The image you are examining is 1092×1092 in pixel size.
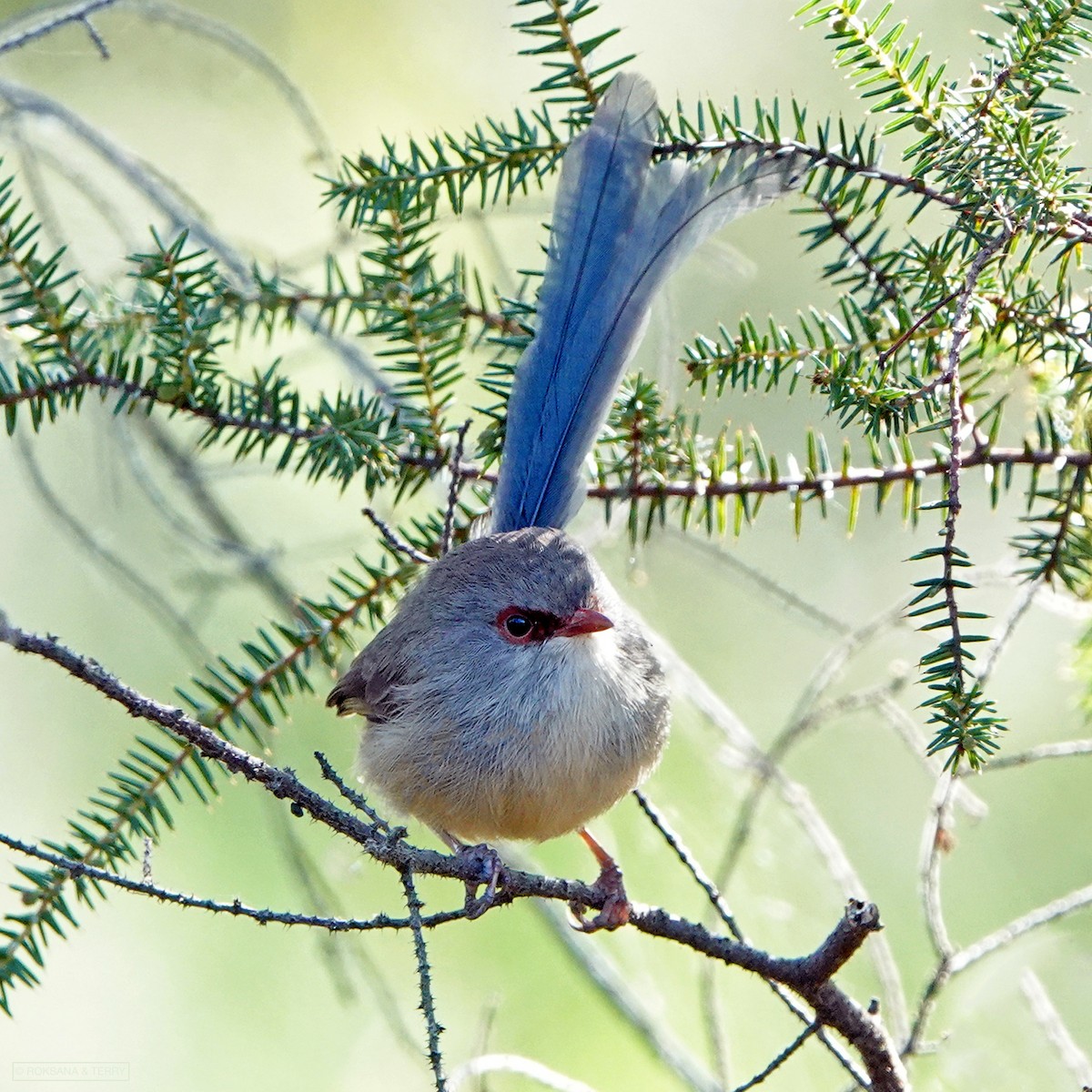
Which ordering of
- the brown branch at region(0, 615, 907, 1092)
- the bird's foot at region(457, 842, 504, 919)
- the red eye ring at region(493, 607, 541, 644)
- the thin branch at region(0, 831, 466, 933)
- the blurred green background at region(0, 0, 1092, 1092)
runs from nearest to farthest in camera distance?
the brown branch at region(0, 615, 907, 1092), the thin branch at region(0, 831, 466, 933), the bird's foot at region(457, 842, 504, 919), the red eye ring at region(493, 607, 541, 644), the blurred green background at region(0, 0, 1092, 1092)

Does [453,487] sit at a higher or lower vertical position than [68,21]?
lower

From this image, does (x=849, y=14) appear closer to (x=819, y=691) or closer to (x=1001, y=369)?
(x=1001, y=369)

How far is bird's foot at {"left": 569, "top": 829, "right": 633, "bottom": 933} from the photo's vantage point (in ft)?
7.23

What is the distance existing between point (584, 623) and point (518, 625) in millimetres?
176

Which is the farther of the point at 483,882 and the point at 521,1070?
the point at 521,1070

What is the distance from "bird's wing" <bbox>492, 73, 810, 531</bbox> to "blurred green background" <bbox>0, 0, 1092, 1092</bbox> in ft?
→ 1.76

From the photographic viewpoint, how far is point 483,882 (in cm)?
192

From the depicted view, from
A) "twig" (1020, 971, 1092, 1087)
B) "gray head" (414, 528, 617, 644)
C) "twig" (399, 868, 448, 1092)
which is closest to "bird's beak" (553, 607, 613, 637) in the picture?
"gray head" (414, 528, 617, 644)

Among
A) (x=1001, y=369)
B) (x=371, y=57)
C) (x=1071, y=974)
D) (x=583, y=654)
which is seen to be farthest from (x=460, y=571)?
(x=371, y=57)

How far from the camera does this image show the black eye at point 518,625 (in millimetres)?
2738

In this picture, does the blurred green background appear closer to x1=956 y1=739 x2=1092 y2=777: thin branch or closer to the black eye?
the black eye

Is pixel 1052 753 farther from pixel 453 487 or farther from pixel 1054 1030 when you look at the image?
pixel 453 487

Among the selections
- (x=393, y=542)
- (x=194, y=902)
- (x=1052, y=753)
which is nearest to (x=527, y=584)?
(x=393, y=542)

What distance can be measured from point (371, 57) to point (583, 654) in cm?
303
